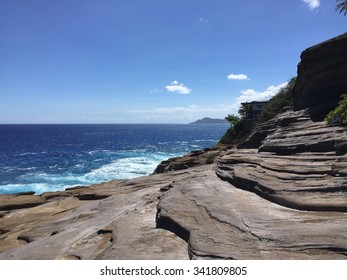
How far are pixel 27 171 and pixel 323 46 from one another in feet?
207

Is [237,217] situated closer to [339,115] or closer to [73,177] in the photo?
[339,115]

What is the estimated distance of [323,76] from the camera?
25.1m

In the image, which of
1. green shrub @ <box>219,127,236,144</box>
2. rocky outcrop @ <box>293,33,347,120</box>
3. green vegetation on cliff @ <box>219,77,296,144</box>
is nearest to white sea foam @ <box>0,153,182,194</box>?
green shrub @ <box>219,127,236,144</box>

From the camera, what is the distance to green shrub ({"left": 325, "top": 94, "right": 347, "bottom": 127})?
16.9 m

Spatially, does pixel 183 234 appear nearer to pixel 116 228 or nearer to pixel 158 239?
pixel 158 239

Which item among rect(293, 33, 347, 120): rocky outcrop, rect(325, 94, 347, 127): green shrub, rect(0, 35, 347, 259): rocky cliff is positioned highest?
rect(293, 33, 347, 120): rocky outcrop

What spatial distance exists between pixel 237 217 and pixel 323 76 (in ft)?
62.1

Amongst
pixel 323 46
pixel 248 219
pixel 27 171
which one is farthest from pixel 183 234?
pixel 27 171

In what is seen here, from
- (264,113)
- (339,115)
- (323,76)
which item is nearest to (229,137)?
(264,113)

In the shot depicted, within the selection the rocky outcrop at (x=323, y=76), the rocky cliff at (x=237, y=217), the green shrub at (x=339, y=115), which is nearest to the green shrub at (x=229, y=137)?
the rocky outcrop at (x=323, y=76)

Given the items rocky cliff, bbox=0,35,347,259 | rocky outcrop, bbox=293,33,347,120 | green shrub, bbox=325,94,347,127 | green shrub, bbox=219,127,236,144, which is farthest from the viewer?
green shrub, bbox=219,127,236,144

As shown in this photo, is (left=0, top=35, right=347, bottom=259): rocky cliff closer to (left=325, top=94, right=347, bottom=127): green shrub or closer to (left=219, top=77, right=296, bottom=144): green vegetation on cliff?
(left=325, top=94, right=347, bottom=127): green shrub

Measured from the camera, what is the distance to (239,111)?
86.7 meters

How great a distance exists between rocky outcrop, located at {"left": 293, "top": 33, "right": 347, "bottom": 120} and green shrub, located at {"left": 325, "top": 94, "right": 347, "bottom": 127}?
2.90 meters
